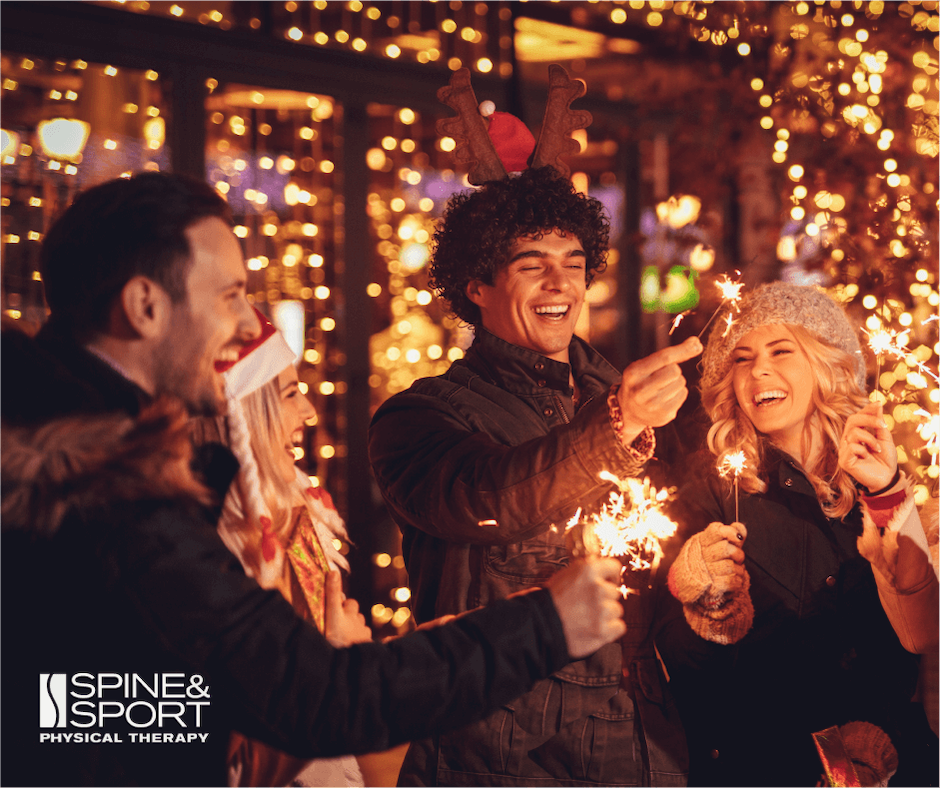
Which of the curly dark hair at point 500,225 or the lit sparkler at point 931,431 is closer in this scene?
the lit sparkler at point 931,431

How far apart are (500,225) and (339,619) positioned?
1.05 m

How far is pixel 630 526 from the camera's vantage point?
210 centimetres

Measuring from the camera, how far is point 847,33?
4.21 m

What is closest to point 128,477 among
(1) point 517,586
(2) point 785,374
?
(1) point 517,586

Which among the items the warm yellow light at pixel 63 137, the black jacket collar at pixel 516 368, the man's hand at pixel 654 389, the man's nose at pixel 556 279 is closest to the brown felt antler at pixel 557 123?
the man's nose at pixel 556 279

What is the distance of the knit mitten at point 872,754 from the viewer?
220 centimetres

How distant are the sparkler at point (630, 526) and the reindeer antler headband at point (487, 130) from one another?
0.87 metres

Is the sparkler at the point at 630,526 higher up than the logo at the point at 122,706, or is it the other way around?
the sparkler at the point at 630,526

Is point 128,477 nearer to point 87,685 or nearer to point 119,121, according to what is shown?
point 87,685

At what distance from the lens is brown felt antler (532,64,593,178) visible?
245 centimetres

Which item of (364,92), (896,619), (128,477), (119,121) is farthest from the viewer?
(364,92)

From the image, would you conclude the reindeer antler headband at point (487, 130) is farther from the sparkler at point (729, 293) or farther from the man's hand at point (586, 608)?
the man's hand at point (586, 608)

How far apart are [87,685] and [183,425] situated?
41 centimetres

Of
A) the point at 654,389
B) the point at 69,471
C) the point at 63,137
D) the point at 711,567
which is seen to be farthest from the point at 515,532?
the point at 63,137
